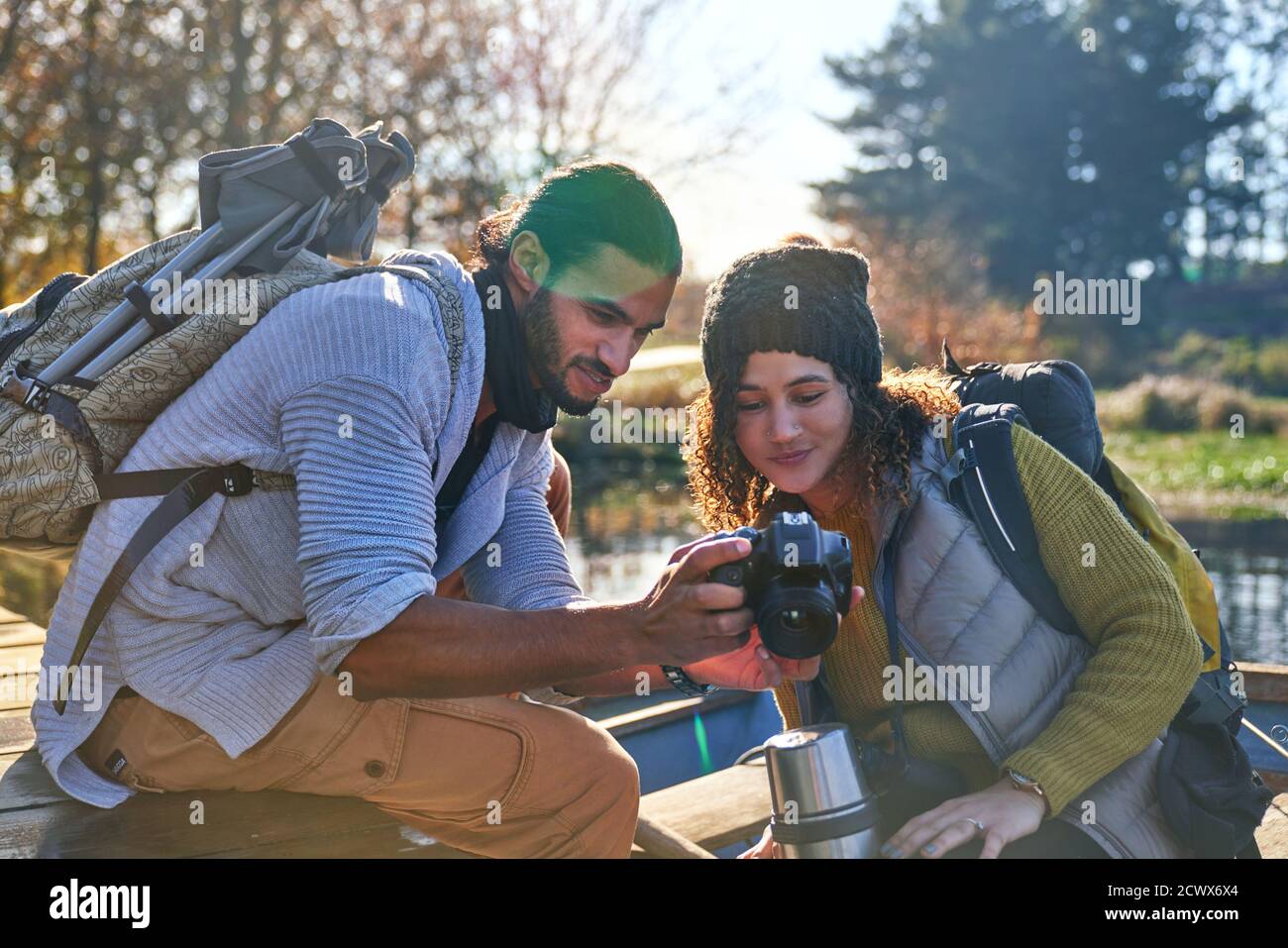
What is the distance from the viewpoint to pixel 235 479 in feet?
7.55

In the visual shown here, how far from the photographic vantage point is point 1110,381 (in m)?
25.4

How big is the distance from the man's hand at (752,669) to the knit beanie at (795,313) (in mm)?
515

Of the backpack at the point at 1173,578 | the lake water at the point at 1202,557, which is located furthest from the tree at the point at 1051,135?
the backpack at the point at 1173,578

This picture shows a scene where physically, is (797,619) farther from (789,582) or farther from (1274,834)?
(1274,834)

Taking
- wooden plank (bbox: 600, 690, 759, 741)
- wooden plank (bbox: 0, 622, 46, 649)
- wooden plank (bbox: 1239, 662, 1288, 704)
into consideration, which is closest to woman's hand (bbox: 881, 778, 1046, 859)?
wooden plank (bbox: 600, 690, 759, 741)

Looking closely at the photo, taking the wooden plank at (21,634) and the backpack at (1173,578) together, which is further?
the wooden plank at (21,634)

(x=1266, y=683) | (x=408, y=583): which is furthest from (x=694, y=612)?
(x=1266, y=683)

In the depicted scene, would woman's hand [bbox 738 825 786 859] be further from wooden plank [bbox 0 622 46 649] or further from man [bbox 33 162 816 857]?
wooden plank [bbox 0 622 46 649]

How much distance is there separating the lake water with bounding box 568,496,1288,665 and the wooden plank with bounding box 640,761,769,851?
3.87 meters

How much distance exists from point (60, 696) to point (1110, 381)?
2550 centimetres

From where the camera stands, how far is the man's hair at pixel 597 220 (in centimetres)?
263

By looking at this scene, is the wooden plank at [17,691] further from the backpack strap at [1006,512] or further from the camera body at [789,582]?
the backpack strap at [1006,512]

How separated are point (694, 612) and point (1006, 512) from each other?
2.30ft
